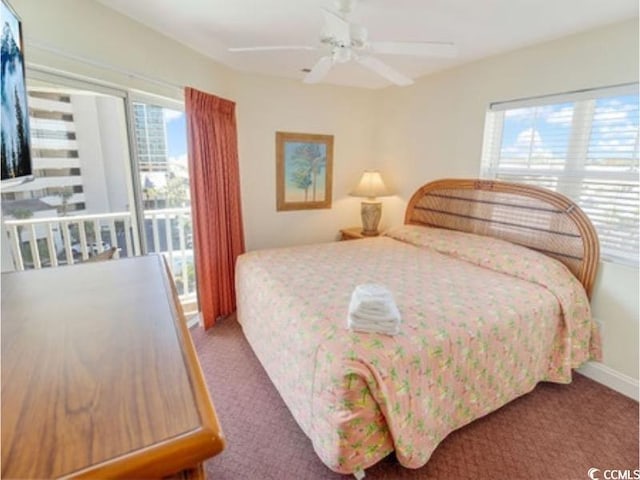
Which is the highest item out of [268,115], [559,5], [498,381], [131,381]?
[559,5]

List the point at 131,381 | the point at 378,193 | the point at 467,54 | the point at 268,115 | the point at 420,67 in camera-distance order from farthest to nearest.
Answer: the point at 378,193
the point at 268,115
the point at 420,67
the point at 467,54
the point at 131,381

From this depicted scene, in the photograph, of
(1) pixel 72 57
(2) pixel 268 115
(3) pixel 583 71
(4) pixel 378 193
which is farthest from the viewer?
(4) pixel 378 193

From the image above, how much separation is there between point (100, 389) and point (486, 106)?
131 inches

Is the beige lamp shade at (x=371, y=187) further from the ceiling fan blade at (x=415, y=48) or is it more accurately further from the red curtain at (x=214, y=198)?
the ceiling fan blade at (x=415, y=48)

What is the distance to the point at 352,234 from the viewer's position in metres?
4.07

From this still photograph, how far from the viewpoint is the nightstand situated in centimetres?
399

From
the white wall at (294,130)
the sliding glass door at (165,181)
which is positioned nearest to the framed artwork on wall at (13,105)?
the sliding glass door at (165,181)

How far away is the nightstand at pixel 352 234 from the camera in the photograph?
157 inches

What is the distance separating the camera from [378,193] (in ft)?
12.8

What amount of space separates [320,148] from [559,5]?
2467 mm

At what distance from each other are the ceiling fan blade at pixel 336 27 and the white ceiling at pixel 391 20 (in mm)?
308

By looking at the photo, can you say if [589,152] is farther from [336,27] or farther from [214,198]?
[214,198]

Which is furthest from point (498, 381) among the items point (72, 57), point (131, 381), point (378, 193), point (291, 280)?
point (72, 57)

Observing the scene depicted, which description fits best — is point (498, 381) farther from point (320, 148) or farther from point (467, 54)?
point (320, 148)
